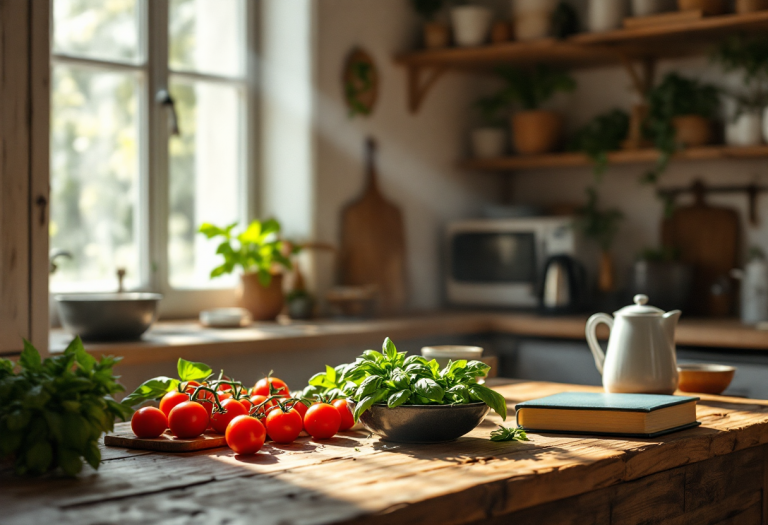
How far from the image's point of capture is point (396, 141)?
396 cm

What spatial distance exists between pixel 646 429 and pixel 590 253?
260 cm

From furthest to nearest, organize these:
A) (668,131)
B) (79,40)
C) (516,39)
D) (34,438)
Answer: (516,39) → (668,131) → (79,40) → (34,438)

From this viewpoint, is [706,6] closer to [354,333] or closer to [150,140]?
[354,333]

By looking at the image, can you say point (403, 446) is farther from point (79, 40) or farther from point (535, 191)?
point (535, 191)

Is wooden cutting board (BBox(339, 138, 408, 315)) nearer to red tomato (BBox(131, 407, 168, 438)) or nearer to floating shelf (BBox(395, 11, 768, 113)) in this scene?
floating shelf (BBox(395, 11, 768, 113))

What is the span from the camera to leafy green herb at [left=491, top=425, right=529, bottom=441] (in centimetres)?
129

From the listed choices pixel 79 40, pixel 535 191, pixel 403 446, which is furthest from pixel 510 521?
pixel 535 191

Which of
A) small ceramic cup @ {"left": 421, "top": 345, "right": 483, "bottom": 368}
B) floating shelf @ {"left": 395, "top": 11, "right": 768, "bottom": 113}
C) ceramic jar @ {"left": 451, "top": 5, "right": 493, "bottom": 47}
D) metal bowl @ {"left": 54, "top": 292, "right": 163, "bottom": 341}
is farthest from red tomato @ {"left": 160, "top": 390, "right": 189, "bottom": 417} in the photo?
ceramic jar @ {"left": 451, "top": 5, "right": 493, "bottom": 47}

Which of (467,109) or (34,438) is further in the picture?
(467,109)

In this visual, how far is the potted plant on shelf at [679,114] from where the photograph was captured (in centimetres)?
351

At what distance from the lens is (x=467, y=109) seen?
14.2 ft

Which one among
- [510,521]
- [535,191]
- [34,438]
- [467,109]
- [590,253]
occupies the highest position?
[467,109]

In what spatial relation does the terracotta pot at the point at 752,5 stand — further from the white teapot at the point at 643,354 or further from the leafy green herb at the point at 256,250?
the white teapot at the point at 643,354

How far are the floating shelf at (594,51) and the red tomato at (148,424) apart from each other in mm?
2674
